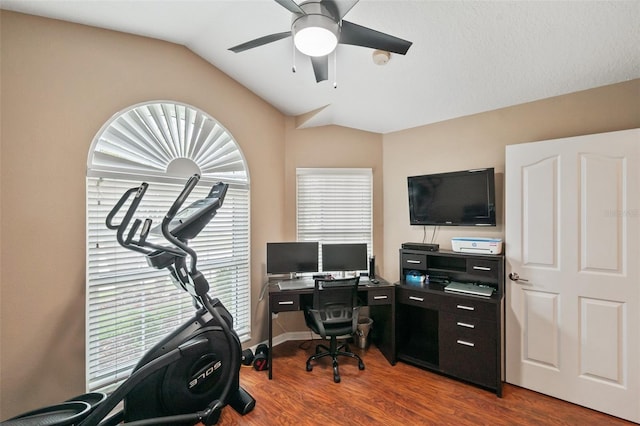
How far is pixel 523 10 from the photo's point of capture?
58.8 inches

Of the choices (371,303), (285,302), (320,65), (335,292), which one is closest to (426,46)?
(320,65)

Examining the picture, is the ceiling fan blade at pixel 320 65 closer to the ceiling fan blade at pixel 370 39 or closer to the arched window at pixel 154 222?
the ceiling fan blade at pixel 370 39

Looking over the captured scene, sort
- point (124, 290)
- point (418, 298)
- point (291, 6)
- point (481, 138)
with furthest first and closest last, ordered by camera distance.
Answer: point (481, 138), point (418, 298), point (124, 290), point (291, 6)

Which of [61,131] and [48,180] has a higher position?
[61,131]

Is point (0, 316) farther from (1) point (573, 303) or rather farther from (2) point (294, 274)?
(1) point (573, 303)

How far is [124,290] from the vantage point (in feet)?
6.36

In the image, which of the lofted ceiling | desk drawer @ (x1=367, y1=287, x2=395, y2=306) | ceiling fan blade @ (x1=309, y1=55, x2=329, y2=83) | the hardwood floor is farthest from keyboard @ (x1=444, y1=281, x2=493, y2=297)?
ceiling fan blade @ (x1=309, y1=55, x2=329, y2=83)

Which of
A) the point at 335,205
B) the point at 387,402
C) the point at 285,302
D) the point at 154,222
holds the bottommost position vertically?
the point at 387,402

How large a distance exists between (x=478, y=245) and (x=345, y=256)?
1.31m

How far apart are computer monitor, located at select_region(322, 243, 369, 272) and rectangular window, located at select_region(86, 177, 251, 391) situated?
45.0 inches

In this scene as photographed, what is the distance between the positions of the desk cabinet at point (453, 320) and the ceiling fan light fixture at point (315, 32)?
6.99ft

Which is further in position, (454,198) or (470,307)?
(454,198)

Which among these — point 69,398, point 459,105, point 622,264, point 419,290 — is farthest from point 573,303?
point 69,398

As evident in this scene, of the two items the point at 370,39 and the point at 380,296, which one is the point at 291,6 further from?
the point at 380,296
